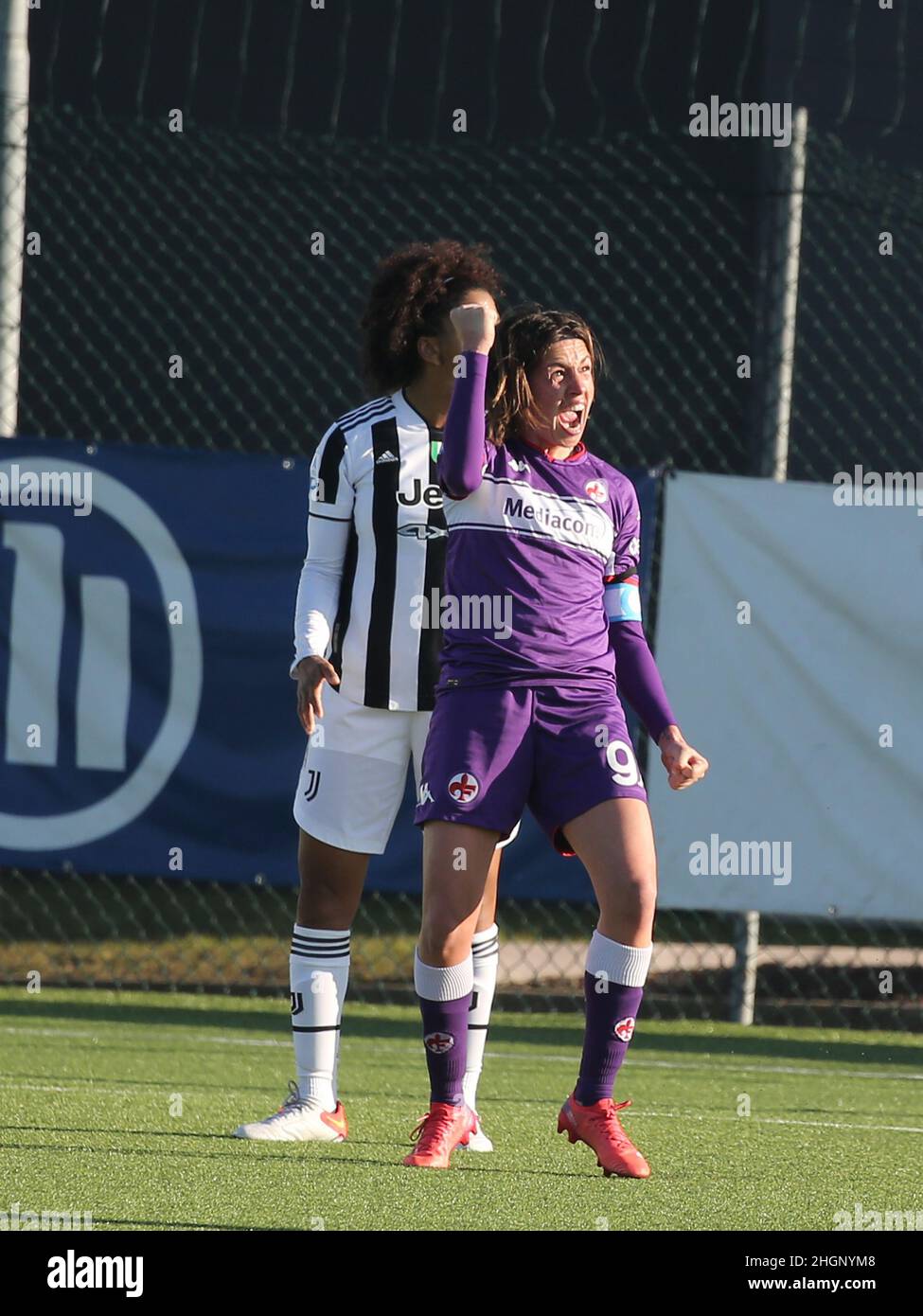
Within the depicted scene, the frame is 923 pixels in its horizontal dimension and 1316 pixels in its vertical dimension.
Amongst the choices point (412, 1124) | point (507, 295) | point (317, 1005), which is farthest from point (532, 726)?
point (507, 295)

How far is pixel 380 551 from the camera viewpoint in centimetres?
441

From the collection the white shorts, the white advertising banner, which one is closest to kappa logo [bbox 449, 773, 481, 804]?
the white shorts

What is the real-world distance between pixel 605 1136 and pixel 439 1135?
12.7 inches

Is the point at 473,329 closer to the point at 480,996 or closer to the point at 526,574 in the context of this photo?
the point at 526,574

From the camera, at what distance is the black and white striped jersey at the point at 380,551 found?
14.4 ft

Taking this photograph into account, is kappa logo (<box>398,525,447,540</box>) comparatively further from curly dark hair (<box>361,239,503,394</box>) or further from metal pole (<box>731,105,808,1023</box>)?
metal pole (<box>731,105,808,1023</box>)

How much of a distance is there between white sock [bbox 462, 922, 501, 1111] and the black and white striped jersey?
538mm

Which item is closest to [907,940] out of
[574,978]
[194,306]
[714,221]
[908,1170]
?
[574,978]

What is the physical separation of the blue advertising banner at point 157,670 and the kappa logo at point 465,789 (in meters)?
2.90

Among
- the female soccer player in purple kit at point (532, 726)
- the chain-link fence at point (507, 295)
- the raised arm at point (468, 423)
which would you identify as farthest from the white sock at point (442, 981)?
the chain-link fence at point (507, 295)

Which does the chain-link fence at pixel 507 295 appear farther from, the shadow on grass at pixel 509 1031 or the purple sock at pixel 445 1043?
the purple sock at pixel 445 1043
